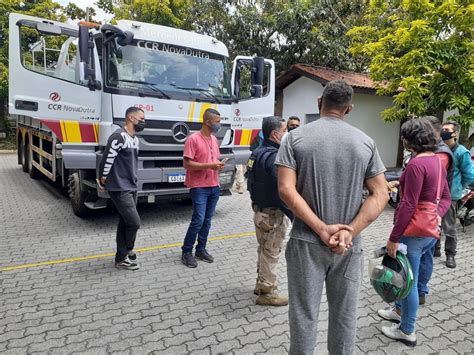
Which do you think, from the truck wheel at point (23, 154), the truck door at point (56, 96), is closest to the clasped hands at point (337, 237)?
the truck door at point (56, 96)

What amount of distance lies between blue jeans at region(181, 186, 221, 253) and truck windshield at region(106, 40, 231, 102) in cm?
186

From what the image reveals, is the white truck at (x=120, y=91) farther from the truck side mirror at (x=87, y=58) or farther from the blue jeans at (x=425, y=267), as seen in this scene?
the blue jeans at (x=425, y=267)

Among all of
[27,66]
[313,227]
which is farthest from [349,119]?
[313,227]

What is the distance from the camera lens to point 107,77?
4.95 m

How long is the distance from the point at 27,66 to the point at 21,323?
3554 millimetres

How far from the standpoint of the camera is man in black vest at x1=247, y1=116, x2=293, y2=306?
3.06 m

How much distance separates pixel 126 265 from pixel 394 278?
9.12 feet

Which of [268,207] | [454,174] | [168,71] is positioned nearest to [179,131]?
[168,71]

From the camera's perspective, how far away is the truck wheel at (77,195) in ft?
18.4

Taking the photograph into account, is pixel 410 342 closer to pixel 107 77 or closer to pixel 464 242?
pixel 464 242

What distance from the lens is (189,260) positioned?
164 inches

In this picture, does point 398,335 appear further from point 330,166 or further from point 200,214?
point 200,214

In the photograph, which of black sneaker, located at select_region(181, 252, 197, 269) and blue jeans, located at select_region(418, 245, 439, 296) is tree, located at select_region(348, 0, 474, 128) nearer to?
blue jeans, located at select_region(418, 245, 439, 296)

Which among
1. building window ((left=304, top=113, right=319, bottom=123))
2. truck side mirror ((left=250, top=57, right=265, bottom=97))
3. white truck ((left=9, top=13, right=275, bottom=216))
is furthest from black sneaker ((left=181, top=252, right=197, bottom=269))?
building window ((left=304, top=113, right=319, bottom=123))
